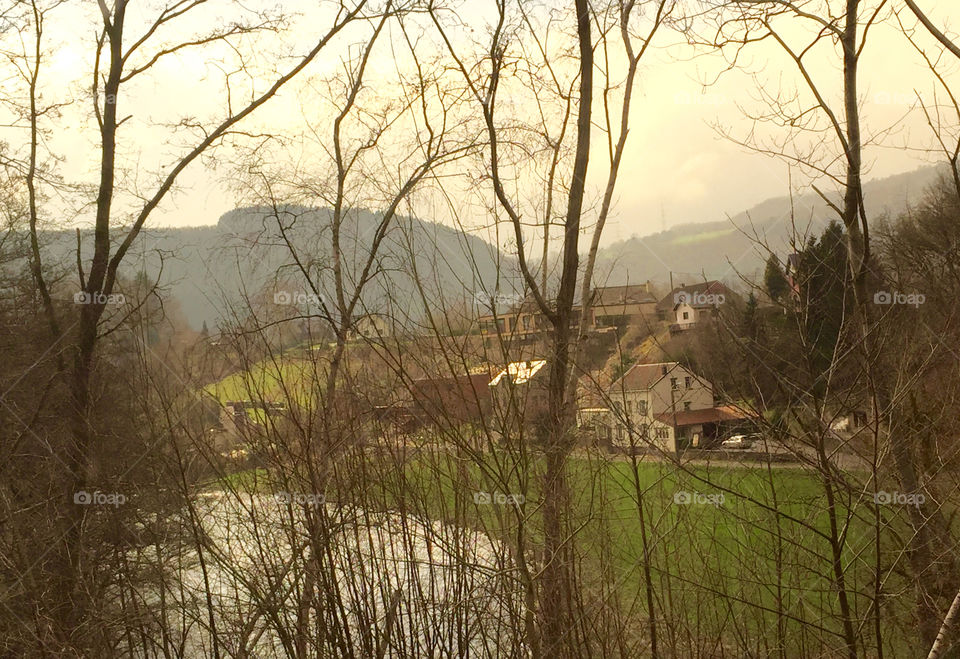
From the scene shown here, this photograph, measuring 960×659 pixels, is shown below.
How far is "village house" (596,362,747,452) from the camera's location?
4.28m

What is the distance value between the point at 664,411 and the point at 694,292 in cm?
86

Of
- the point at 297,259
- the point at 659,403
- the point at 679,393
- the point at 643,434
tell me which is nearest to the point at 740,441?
the point at 679,393

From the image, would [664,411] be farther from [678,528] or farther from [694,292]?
[694,292]

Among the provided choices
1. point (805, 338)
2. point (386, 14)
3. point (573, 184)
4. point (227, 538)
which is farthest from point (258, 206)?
point (805, 338)

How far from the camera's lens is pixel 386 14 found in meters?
6.39

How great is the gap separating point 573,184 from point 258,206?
2.96 m

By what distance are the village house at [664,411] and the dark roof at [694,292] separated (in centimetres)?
42

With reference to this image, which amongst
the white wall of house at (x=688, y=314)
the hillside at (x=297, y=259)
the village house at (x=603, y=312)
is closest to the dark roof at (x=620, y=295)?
the village house at (x=603, y=312)

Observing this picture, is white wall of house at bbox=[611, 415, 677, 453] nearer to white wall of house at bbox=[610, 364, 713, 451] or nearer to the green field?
white wall of house at bbox=[610, 364, 713, 451]

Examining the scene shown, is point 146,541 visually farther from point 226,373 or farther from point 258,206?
point 258,206

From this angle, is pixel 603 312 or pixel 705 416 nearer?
pixel 603 312

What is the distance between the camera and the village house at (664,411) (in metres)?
4.28

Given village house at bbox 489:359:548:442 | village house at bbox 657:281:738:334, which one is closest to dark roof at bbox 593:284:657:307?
village house at bbox 657:281:738:334

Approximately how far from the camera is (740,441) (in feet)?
15.7
